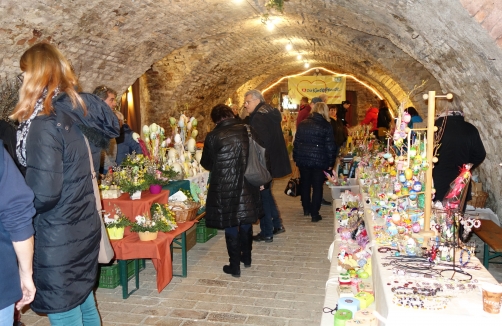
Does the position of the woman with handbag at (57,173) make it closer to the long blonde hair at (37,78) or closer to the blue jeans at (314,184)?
the long blonde hair at (37,78)

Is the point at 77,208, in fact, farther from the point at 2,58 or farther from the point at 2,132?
the point at 2,58

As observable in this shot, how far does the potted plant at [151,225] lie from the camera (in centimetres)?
438

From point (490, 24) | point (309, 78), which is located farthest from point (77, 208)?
point (309, 78)

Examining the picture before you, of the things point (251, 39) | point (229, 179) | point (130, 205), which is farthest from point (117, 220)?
point (251, 39)

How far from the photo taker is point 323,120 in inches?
281

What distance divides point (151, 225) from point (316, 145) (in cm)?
324

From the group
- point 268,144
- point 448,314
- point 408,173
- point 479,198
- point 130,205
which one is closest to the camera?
point 448,314

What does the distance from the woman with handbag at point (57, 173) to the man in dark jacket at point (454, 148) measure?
3323mm

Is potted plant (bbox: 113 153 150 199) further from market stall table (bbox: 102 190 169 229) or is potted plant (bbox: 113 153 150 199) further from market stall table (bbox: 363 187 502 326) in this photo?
market stall table (bbox: 363 187 502 326)

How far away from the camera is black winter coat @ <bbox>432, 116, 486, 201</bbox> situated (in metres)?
4.69

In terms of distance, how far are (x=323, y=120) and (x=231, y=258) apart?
298 centimetres

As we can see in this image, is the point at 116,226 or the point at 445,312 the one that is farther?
the point at 116,226

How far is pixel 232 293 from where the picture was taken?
4488 millimetres

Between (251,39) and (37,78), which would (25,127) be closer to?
(37,78)
